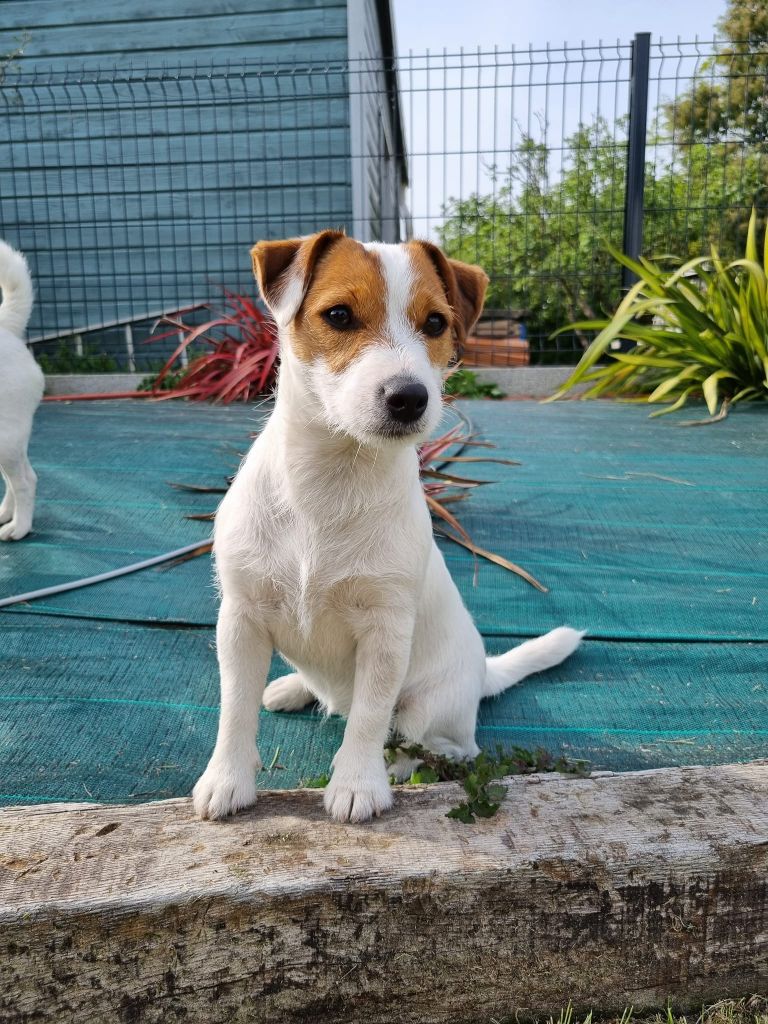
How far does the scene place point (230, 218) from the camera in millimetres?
8992

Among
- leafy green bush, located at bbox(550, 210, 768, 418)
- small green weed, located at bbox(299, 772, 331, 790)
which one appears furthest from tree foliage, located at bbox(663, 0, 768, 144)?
small green weed, located at bbox(299, 772, 331, 790)

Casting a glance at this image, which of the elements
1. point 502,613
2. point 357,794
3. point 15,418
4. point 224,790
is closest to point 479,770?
point 357,794

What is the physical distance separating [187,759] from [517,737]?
909 millimetres

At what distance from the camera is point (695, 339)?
6.59 m

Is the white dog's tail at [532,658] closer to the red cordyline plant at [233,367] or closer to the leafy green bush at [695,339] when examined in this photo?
the leafy green bush at [695,339]

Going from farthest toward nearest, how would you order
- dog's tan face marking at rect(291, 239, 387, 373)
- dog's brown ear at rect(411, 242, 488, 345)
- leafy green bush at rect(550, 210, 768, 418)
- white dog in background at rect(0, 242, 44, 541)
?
leafy green bush at rect(550, 210, 768, 418) < white dog in background at rect(0, 242, 44, 541) < dog's brown ear at rect(411, 242, 488, 345) < dog's tan face marking at rect(291, 239, 387, 373)

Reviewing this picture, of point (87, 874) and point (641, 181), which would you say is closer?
point (87, 874)

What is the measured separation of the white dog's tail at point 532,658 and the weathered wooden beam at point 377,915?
0.88 meters

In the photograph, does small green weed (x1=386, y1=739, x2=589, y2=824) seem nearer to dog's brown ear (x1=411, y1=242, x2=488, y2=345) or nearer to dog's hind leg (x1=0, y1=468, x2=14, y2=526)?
dog's brown ear (x1=411, y1=242, x2=488, y2=345)

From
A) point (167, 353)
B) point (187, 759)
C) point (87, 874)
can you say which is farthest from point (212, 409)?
point (87, 874)

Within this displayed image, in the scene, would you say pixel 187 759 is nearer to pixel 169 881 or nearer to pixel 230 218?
pixel 169 881

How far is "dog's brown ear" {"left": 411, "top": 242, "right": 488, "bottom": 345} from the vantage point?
6.81 ft

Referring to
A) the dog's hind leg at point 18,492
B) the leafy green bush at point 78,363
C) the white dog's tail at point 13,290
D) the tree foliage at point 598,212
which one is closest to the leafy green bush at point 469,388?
the tree foliage at point 598,212

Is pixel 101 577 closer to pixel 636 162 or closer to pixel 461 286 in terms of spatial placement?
pixel 461 286
